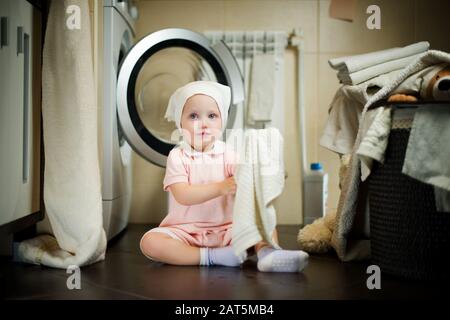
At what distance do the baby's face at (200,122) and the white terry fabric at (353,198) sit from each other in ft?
1.19

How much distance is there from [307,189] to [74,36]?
1.15m

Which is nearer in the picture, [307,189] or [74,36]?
[74,36]

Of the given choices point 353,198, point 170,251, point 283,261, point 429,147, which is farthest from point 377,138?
point 170,251

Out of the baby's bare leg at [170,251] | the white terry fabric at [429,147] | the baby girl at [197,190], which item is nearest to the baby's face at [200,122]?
the baby girl at [197,190]

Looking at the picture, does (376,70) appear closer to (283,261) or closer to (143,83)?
(283,261)

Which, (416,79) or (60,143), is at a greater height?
(416,79)

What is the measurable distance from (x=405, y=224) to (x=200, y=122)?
1.82 feet

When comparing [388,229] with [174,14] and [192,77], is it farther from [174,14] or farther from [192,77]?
[174,14]

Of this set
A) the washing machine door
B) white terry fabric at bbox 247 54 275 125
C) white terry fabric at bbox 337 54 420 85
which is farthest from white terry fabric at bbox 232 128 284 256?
white terry fabric at bbox 247 54 275 125

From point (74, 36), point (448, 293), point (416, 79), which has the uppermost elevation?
point (74, 36)
